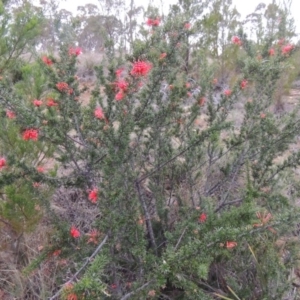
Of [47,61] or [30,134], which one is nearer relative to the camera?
[30,134]

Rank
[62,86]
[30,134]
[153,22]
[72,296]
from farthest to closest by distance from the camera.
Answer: [153,22] → [62,86] → [30,134] → [72,296]

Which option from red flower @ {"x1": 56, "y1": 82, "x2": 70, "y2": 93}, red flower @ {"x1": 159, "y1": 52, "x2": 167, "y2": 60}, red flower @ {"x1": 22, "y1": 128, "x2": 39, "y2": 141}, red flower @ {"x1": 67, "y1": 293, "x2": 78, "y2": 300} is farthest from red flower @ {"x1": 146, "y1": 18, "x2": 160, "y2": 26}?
red flower @ {"x1": 67, "y1": 293, "x2": 78, "y2": 300}

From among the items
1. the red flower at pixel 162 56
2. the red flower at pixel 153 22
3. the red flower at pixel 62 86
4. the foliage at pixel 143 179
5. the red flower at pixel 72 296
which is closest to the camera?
the red flower at pixel 72 296

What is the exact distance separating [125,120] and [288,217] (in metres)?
0.94

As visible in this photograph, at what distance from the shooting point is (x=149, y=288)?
1648 millimetres

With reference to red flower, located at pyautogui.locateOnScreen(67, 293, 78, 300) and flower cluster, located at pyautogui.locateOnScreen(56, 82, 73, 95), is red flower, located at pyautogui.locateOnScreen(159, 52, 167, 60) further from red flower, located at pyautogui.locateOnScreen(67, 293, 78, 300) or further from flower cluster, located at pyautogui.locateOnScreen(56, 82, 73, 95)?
red flower, located at pyautogui.locateOnScreen(67, 293, 78, 300)

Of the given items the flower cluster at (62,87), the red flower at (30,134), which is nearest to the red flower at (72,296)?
the red flower at (30,134)

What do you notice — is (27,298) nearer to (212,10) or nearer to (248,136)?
(248,136)

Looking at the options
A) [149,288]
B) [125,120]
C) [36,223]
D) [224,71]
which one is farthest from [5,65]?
[224,71]

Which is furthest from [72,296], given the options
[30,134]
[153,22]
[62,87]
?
[153,22]

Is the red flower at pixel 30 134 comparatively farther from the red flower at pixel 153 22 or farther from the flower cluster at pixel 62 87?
the red flower at pixel 153 22

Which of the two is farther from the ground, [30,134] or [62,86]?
[62,86]

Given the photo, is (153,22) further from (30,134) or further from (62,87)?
(30,134)

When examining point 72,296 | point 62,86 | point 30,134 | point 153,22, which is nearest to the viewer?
point 72,296
